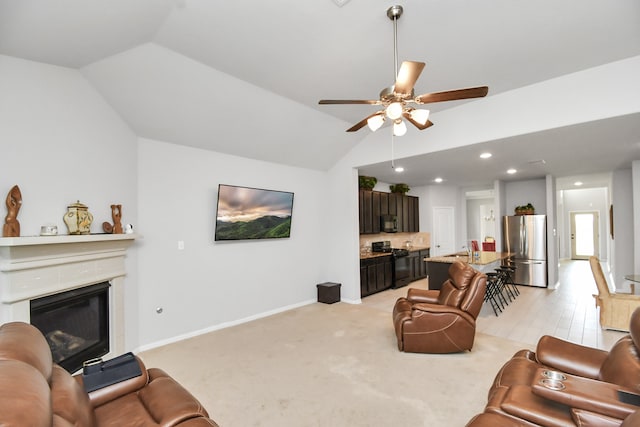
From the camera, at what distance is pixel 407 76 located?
2.06 metres

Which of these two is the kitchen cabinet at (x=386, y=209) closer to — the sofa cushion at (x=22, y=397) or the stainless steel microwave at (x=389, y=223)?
the stainless steel microwave at (x=389, y=223)

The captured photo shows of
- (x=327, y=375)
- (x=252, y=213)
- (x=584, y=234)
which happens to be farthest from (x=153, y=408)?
(x=584, y=234)

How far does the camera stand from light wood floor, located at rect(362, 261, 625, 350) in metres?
4.00

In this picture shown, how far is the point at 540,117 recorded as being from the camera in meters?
3.52

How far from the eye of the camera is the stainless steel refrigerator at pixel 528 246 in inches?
269

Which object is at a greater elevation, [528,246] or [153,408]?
[528,246]

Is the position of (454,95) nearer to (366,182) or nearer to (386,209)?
(366,182)

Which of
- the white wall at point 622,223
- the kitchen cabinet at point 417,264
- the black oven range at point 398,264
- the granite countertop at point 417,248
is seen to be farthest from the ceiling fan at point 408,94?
the white wall at point 622,223

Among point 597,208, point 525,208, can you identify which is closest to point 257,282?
point 525,208

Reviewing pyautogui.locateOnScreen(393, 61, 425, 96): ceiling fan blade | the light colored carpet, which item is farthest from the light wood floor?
pyautogui.locateOnScreen(393, 61, 425, 96): ceiling fan blade

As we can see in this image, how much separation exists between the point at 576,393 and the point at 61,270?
3.98 meters

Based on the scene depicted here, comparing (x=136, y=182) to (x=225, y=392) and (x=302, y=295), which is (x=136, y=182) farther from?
(x=302, y=295)

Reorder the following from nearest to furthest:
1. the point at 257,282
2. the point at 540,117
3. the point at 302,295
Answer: the point at 540,117, the point at 257,282, the point at 302,295

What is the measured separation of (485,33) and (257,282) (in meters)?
4.35
